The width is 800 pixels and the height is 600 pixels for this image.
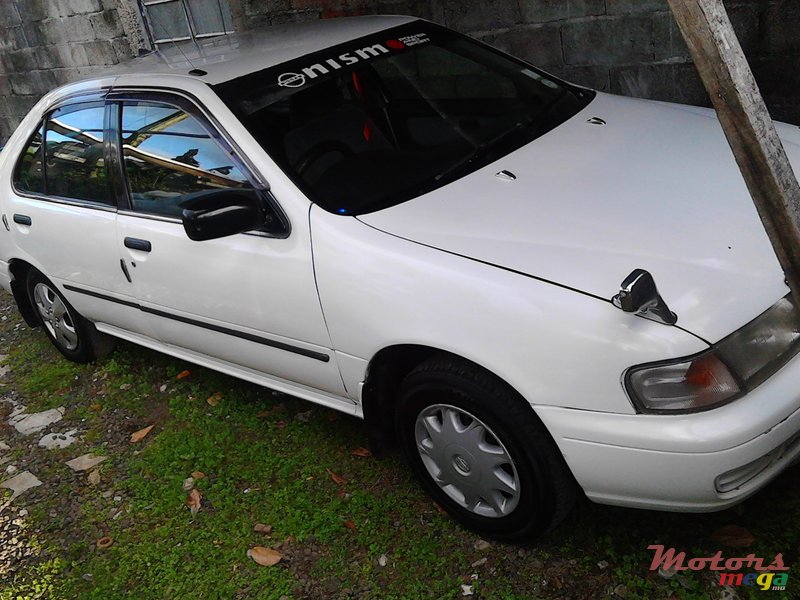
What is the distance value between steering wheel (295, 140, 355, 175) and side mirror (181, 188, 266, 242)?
0.78 ft

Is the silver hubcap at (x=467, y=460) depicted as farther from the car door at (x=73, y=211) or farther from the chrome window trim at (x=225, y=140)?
the car door at (x=73, y=211)

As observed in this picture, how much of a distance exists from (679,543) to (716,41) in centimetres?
166

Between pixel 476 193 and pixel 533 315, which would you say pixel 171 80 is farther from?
pixel 533 315

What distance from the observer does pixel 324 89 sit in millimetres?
3287

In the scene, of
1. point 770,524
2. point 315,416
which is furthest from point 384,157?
point 770,524

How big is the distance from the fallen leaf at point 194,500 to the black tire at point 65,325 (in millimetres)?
1576

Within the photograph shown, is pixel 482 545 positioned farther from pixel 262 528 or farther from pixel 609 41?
pixel 609 41

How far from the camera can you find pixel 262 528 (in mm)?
3188

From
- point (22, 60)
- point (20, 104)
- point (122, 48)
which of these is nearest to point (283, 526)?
point (122, 48)

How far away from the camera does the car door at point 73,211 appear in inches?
149

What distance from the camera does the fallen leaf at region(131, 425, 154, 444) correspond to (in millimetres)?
4039

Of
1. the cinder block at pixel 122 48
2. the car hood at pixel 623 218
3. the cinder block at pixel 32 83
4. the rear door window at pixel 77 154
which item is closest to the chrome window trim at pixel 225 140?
the rear door window at pixel 77 154

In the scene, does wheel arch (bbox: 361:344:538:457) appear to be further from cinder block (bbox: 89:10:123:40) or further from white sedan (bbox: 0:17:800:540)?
cinder block (bbox: 89:10:123:40)

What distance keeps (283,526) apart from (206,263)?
111 cm
